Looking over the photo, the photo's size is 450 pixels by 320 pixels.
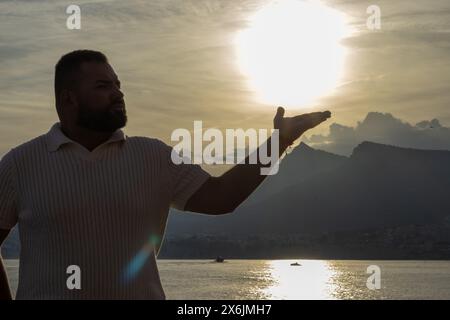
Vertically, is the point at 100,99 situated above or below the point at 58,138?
above

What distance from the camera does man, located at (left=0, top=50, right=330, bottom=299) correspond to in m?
4.01

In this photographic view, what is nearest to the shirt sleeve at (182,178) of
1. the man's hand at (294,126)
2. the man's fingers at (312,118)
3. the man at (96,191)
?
the man at (96,191)

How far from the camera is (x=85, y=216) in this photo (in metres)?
4.01

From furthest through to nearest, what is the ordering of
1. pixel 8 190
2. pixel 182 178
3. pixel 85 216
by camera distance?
pixel 182 178 → pixel 8 190 → pixel 85 216

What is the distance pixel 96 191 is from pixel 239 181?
734mm

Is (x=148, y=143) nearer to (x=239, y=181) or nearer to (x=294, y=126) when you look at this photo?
(x=239, y=181)

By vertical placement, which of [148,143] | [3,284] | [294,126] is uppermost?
[294,126]

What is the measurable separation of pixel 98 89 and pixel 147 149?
400 millimetres

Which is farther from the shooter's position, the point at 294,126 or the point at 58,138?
the point at 58,138

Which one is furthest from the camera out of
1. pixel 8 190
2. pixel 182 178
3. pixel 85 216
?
pixel 182 178

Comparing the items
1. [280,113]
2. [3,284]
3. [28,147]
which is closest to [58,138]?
[28,147]

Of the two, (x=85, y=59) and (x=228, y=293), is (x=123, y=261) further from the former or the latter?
(x=228, y=293)

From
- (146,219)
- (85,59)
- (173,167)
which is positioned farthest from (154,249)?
(85,59)

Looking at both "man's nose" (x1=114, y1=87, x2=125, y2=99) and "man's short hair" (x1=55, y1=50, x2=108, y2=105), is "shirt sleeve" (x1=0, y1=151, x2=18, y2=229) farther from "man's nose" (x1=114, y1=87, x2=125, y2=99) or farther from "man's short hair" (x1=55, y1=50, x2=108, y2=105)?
"man's nose" (x1=114, y1=87, x2=125, y2=99)
